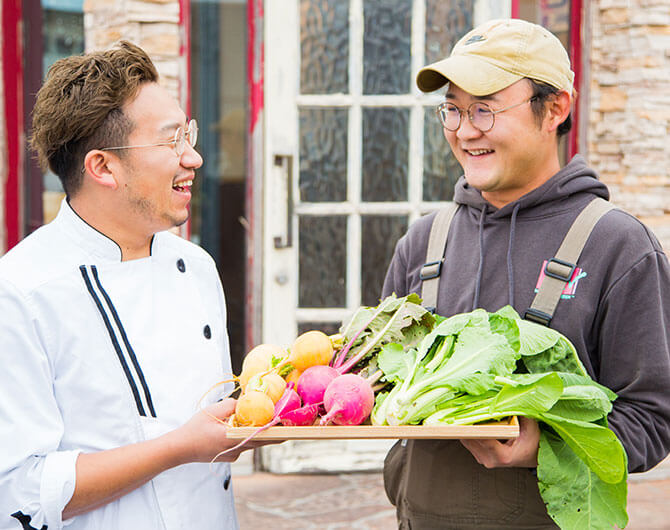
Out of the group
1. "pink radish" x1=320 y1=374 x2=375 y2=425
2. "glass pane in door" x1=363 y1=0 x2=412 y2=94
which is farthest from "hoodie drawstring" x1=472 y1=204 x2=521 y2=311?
"glass pane in door" x1=363 y1=0 x2=412 y2=94

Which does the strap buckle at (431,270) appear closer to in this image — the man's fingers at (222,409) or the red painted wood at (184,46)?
the man's fingers at (222,409)

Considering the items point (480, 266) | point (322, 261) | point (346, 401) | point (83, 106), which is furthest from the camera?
point (322, 261)

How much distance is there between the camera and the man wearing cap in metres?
1.82

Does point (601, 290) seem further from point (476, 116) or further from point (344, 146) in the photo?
point (344, 146)

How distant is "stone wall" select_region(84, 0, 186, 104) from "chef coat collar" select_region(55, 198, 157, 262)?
2.38 metres

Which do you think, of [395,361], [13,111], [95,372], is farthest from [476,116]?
[13,111]

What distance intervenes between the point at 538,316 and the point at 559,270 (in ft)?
0.39

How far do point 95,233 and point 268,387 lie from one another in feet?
1.79

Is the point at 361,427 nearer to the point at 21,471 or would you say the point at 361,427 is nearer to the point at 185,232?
the point at 21,471

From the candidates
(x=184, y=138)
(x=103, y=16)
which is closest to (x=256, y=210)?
(x=103, y=16)

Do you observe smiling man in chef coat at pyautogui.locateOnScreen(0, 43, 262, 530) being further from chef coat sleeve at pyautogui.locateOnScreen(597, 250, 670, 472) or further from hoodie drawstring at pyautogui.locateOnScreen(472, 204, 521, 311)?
chef coat sleeve at pyautogui.locateOnScreen(597, 250, 670, 472)

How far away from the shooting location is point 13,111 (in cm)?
484

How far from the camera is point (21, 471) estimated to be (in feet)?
5.34

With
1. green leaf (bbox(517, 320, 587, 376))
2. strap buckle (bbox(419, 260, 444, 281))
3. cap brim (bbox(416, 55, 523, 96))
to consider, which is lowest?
green leaf (bbox(517, 320, 587, 376))
